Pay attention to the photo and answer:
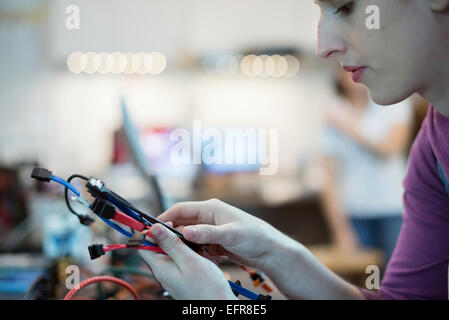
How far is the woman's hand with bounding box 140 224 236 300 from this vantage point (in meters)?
0.46

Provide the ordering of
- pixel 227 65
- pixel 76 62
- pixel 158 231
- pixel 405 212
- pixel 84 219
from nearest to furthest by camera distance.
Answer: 1. pixel 158 231
2. pixel 84 219
3. pixel 405 212
4. pixel 227 65
5. pixel 76 62

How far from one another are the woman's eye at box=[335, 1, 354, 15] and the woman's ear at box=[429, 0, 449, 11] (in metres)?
0.08

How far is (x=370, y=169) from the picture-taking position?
1.96 meters

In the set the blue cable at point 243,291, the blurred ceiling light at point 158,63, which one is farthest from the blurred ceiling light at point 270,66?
the blue cable at point 243,291

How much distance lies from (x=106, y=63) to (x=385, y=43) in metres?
3.11

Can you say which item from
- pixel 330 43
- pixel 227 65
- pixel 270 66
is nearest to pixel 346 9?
pixel 330 43

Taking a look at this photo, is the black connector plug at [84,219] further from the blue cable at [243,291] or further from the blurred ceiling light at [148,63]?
the blurred ceiling light at [148,63]

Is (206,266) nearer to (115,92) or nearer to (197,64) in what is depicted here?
(197,64)

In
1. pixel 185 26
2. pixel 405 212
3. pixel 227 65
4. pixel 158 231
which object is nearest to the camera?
pixel 158 231

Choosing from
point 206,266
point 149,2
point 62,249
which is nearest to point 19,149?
point 149,2

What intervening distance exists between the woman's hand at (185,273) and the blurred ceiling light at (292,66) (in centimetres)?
287

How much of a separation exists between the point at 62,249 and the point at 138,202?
374mm

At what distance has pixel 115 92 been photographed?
3539 mm

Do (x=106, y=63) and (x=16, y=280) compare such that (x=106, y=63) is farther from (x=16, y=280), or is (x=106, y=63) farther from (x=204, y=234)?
(x=204, y=234)
